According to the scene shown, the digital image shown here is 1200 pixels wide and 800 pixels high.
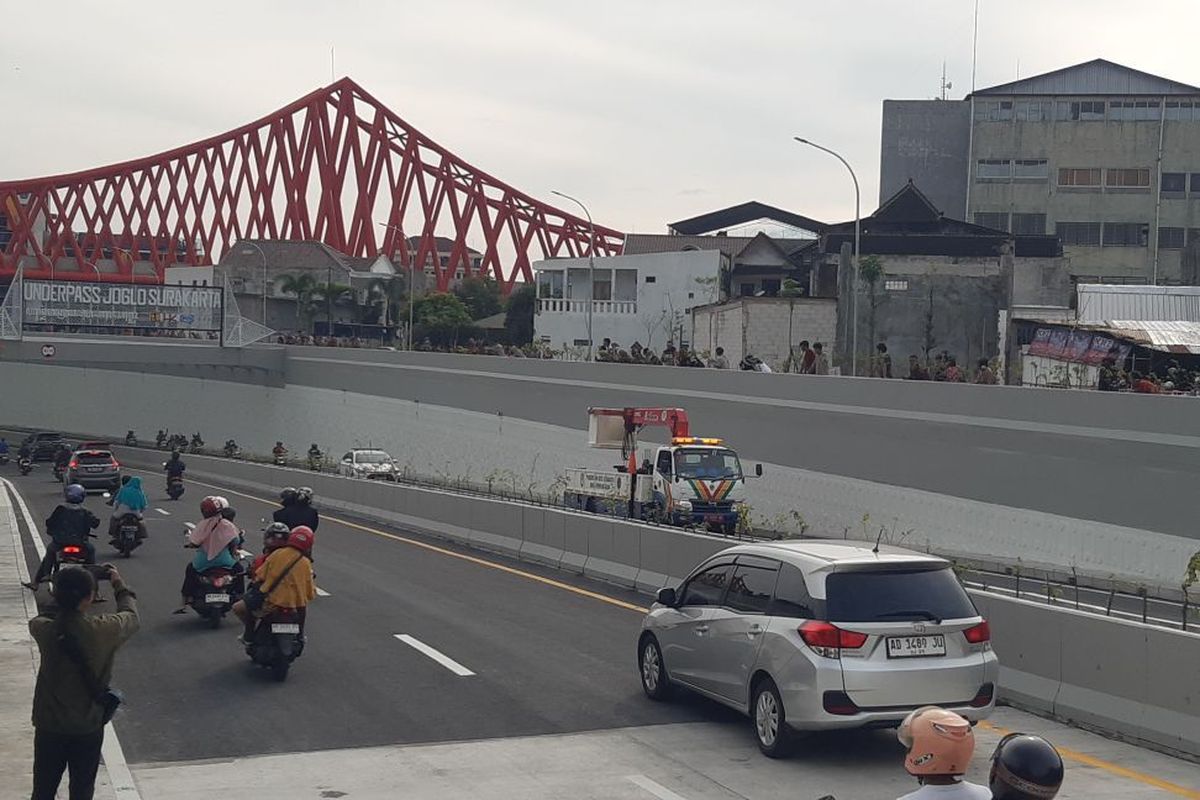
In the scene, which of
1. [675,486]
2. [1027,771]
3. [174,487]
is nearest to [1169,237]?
[675,486]

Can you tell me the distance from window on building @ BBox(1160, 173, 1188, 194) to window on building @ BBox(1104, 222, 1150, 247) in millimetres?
2274

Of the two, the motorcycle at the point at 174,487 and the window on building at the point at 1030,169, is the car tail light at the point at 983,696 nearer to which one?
the motorcycle at the point at 174,487

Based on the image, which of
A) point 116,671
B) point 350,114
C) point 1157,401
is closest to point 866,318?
point 1157,401

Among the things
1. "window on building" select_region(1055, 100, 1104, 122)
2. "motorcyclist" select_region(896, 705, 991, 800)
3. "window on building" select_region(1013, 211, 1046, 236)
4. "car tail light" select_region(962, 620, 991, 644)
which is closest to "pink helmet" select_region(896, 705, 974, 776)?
"motorcyclist" select_region(896, 705, 991, 800)

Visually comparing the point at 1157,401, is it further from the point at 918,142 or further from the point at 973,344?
the point at 918,142

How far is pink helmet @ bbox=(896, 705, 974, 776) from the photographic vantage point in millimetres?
4195

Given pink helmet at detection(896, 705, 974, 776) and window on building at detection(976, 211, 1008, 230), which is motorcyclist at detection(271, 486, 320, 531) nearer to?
pink helmet at detection(896, 705, 974, 776)

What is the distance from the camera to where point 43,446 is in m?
61.9

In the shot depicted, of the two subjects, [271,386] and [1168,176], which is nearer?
[271,386]

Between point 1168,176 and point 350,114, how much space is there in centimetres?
9421

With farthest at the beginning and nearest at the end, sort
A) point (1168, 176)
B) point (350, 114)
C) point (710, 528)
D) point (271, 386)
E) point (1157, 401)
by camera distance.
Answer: point (350, 114) < point (1168, 176) < point (271, 386) < point (710, 528) < point (1157, 401)

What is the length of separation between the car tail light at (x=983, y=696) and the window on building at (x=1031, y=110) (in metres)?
72.6

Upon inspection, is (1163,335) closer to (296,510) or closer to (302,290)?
(296,510)

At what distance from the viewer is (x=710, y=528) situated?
30.5 m
